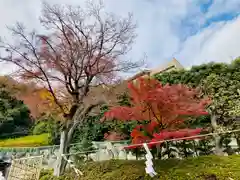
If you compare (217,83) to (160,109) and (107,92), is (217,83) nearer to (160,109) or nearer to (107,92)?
(160,109)

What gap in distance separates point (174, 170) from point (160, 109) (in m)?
1.92

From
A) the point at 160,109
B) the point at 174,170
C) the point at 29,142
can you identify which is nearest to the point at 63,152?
the point at 160,109

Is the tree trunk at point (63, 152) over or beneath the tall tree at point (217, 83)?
beneath

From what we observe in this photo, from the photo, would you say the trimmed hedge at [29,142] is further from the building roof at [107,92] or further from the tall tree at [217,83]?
the building roof at [107,92]

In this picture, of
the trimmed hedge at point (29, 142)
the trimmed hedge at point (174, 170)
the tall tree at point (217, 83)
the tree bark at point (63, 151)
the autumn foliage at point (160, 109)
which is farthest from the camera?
the trimmed hedge at point (29, 142)

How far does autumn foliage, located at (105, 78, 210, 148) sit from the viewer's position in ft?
22.0

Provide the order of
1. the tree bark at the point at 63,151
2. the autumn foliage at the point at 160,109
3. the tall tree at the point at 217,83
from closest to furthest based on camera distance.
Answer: the autumn foliage at the point at 160,109
the tree bark at the point at 63,151
the tall tree at the point at 217,83

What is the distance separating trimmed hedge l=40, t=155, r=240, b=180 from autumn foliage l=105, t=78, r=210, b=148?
0.79 m

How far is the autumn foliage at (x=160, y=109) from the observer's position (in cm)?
670

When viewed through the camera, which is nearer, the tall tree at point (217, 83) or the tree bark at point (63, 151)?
the tree bark at point (63, 151)

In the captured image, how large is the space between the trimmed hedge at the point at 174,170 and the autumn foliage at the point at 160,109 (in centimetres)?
79

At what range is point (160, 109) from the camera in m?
7.04

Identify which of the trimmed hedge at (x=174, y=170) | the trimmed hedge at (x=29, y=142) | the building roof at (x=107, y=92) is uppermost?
the building roof at (x=107, y=92)

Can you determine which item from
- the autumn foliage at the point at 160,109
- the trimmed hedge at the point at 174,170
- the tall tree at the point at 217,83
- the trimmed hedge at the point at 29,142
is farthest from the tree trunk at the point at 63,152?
the trimmed hedge at the point at 29,142
